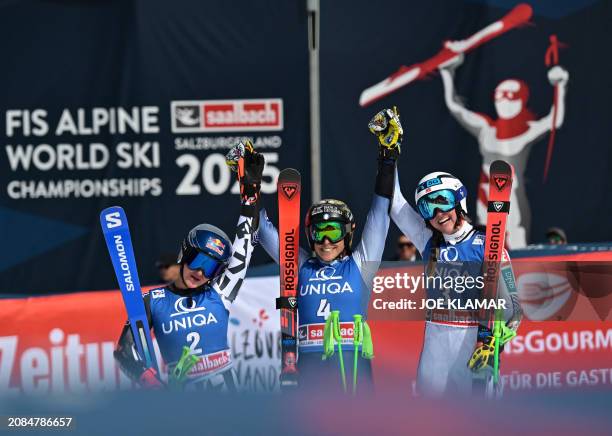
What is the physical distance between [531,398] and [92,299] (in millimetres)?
3171

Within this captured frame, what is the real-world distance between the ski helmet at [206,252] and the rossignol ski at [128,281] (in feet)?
0.91

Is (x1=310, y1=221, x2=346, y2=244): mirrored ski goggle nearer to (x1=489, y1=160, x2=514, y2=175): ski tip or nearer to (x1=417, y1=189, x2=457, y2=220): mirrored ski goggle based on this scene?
(x1=417, y1=189, x2=457, y2=220): mirrored ski goggle

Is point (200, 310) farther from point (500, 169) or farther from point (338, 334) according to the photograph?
point (500, 169)

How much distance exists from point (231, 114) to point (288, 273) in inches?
216

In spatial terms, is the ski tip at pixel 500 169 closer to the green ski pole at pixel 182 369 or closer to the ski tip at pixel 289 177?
the ski tip at pixel 289 177

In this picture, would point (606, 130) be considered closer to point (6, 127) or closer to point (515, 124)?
point (515, 124)

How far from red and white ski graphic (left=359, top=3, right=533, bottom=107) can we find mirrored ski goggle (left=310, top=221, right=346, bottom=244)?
5.43 m

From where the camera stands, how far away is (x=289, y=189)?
5.12m

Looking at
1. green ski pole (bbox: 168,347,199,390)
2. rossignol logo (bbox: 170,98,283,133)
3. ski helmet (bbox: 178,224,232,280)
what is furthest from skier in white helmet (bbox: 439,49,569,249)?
green ski pole (bbox: 168,347,199,390)

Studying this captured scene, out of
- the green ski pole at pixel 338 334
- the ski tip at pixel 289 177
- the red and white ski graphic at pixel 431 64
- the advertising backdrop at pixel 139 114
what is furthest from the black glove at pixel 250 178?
the red and white ski graphic at pixel 431 64

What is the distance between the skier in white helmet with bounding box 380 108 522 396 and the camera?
4.81 metres

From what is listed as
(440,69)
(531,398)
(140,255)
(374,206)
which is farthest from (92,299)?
(440,69)

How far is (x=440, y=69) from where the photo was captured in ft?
33.8

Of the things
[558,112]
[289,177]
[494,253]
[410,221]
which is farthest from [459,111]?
[494,253]
